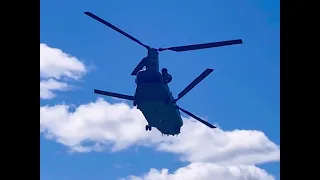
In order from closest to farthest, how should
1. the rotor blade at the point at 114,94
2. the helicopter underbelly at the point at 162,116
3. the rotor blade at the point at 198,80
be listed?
Answer: 1. the helicopter underbelly at the point at 162,116
2. the rotor blade at the point at 114,94
3. the rotor blade at the point at 198,80

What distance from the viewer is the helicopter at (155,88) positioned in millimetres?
35366

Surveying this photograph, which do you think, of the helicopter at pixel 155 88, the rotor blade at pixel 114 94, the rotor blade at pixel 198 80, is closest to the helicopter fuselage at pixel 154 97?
the helicopter at pixel 155 88

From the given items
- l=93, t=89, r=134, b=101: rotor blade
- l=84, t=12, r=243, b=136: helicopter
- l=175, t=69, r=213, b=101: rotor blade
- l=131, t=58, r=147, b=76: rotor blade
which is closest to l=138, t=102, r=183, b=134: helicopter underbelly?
l=84, t=12, r=243, b=136: helicopter

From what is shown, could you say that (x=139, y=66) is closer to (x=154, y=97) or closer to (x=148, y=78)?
(x=148, y=78)

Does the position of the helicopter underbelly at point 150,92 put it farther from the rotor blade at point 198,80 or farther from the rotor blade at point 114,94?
the rotor blade at point 198,80

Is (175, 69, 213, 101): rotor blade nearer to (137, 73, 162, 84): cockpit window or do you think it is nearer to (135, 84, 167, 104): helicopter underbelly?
(135, 84, 167, 104): helicopter underbelly

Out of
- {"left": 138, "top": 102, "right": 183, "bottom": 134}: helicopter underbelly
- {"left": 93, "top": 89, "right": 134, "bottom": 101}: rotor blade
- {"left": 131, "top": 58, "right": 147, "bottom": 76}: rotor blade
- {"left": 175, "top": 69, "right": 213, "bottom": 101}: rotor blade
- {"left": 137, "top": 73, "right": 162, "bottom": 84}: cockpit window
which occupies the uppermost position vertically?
{"left": 131, "top": 58, "right": 147, "bottom": 76}: rotor blade

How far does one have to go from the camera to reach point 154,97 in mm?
36188

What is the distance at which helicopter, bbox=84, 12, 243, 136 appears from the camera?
3537cm

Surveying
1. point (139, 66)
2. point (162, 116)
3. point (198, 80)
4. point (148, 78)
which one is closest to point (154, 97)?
point (148, 78)

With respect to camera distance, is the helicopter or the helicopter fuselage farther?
the helicopter fuselage
